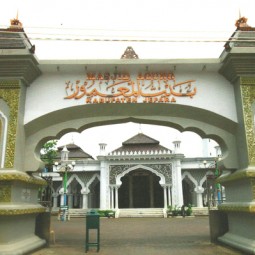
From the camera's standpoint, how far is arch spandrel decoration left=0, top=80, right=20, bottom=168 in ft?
18.0

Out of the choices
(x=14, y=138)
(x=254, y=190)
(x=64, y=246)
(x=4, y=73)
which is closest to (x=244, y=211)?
(x=254, y=190)

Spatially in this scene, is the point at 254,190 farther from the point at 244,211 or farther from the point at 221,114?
the point at 221,114

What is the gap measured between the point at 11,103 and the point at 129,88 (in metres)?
2.32

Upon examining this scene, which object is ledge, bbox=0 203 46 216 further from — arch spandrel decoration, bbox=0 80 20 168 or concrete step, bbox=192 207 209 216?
concrete step, bbox=192 207 209 216

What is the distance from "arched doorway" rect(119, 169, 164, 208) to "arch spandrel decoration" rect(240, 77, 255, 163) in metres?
18.1

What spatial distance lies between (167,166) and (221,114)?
16340mm

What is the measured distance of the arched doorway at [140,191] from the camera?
77.1 feet

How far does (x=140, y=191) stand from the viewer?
78.3 feet

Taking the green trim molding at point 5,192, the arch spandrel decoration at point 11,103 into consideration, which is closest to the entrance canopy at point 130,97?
the arch spandrel decoration at point 11,103

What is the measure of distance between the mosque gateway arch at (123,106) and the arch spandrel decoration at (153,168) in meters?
15.4

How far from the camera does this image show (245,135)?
548 cm

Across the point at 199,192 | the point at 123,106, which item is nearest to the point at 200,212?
the point at 199,192

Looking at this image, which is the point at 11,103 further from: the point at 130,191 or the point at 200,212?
the point at 130,191

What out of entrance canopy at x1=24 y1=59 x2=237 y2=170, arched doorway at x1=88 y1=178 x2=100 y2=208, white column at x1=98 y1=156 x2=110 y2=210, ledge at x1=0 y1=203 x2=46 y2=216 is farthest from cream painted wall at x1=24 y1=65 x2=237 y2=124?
arched doorway at x1=88 y1=178 x2=100 y2=208
